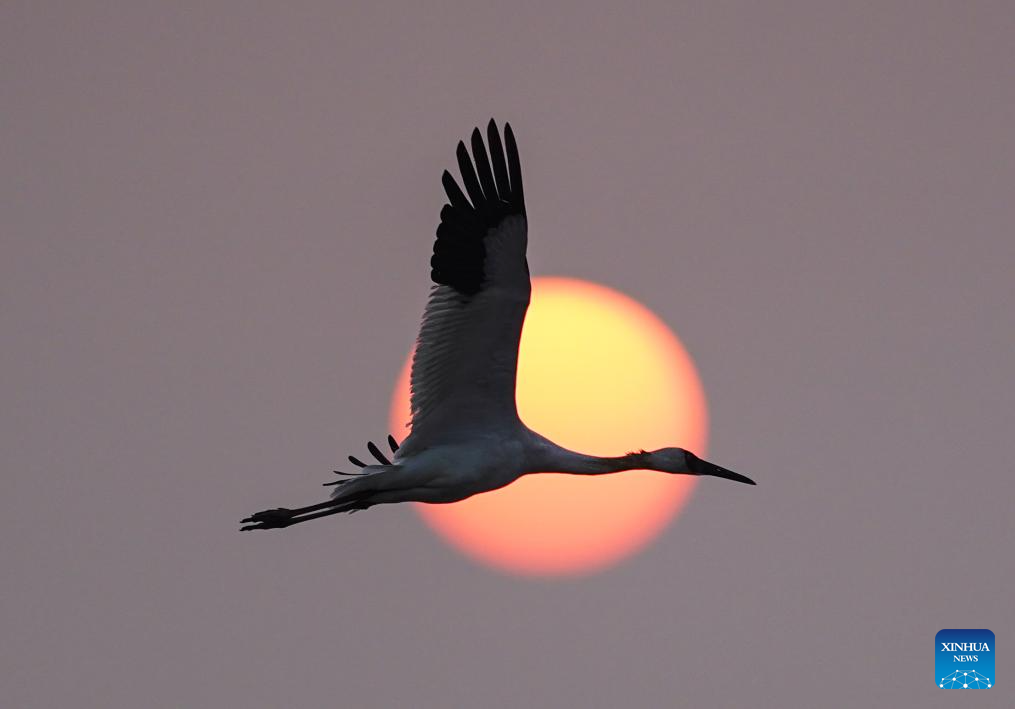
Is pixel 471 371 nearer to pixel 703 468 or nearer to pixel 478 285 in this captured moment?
pixel 478 285

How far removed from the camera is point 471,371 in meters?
20.7

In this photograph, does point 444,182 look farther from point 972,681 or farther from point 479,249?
point 972,681

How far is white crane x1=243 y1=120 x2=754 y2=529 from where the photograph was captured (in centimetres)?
1986

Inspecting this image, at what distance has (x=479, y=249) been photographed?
65.1 feet

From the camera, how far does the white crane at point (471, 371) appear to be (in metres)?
19.9

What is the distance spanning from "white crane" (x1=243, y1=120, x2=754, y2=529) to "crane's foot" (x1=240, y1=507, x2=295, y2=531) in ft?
0.04

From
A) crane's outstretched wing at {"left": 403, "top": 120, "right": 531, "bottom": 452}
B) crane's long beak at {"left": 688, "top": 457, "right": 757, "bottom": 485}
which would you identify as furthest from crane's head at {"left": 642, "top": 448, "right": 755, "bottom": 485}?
crane's outstretched wing at {"left": 403, "top": 120, "right": 531, "bottom": 452}

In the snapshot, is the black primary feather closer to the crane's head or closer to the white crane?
the white crane

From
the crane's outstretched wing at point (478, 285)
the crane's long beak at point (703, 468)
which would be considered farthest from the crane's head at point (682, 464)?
the crane's outstretched wing at point (478, 285)

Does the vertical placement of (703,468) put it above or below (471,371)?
below

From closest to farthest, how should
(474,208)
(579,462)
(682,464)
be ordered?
(474,208), (579,462), (682,464)

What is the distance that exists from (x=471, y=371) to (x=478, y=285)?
1.30 m

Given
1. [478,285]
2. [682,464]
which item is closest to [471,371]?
[478,285]

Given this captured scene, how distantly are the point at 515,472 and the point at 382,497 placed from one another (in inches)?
67.3
